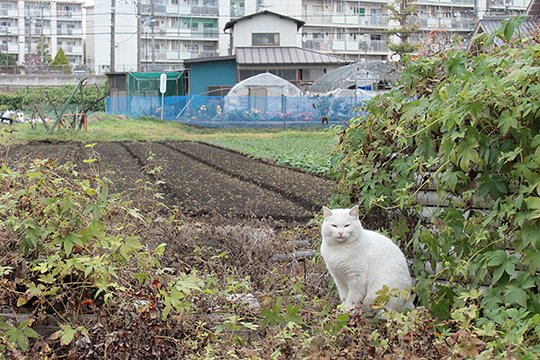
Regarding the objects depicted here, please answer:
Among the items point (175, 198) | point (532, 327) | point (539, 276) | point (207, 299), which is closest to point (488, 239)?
point (539, 276)

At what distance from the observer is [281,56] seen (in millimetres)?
38500

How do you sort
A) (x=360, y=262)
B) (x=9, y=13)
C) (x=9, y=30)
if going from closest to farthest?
(x=360, y=262) < (x=9, y=30) < (x=9, y=13)

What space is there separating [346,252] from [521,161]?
1.11m

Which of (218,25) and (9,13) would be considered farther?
(9,13)

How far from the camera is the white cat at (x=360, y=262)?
3.94 meters

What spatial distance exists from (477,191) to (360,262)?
78cm

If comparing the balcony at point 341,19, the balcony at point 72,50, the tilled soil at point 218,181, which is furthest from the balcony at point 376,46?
the tilled soil at point 218,181

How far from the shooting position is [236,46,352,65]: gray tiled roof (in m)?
37.9

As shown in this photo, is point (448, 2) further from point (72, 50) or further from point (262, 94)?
point (72, 50)

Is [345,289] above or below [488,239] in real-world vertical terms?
below

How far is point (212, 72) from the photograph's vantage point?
3897 cm

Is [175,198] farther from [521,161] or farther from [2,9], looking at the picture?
[2,9]

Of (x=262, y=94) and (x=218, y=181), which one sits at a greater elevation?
(x=262, y=94)

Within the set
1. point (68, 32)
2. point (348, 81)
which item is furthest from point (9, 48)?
point (348, 81)
